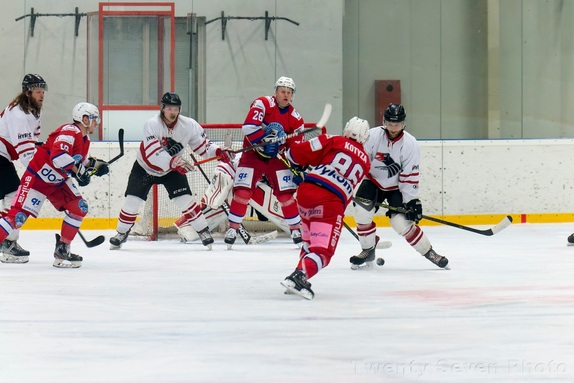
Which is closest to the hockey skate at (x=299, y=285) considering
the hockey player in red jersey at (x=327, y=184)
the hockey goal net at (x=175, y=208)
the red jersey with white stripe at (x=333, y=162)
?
the hockey player in red jersey at (x=327, y=184)

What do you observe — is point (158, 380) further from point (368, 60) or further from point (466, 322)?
point (368, 60)

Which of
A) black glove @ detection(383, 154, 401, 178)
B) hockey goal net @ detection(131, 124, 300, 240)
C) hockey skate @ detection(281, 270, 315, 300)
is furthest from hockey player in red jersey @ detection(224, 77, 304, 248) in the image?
hockey skate @ detection(281, 270, 315, 300)

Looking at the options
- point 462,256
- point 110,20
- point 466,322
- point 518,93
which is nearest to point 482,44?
point 518,93

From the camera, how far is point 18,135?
18.0 feet

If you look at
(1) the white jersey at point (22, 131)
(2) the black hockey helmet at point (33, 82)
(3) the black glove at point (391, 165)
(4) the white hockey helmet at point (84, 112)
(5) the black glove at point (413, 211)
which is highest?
(2) the black hockey helmet at point (33, 82)

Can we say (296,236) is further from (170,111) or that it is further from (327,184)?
(327,184)

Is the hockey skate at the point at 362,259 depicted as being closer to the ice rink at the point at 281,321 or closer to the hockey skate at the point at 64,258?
the ice rink at the point at 281,321

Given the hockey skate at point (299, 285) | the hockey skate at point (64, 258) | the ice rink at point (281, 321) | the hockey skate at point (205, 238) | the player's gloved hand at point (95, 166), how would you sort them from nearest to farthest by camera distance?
the ice rink at point (281, 321), the hockey skate at point (299, 285), the hockey skate at point (64, 258), the player's gloved hand at point (95, 166), the hockey skate at point (205, 238)

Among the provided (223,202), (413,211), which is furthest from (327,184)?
(223,202)

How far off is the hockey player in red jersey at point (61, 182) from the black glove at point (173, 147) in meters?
1.07

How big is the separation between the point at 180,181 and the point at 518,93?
436 cm

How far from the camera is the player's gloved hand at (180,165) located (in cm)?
623

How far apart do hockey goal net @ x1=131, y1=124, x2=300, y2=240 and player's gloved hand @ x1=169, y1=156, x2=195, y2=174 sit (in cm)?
90

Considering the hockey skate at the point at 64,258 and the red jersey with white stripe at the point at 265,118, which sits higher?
the red jersey with white stripe at the point at 265,118
